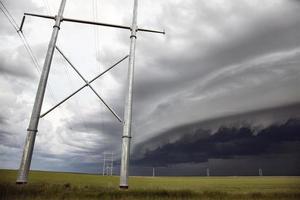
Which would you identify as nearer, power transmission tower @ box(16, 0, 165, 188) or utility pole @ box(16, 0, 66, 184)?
utility pole @ box(16, 0, 66, 184)

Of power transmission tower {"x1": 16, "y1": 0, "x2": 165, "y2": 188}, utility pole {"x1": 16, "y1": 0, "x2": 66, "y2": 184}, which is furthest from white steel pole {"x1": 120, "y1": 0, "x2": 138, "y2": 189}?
utility pole {"x1": 16, "y1": 0, "x2": 66, "y2": 184}

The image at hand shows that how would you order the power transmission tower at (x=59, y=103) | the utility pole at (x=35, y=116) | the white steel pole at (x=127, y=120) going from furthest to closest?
1. the white steel pole at (x=127, y=120)
2. the power transmission tower at (x=59, y=103)
3. the utility pole at (x=35, y=116)

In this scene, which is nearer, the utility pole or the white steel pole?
the utility pole

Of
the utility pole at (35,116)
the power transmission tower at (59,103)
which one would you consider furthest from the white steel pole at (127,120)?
the utility pole at (35,116)

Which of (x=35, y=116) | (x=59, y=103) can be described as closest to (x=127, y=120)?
(x=59, y=103)

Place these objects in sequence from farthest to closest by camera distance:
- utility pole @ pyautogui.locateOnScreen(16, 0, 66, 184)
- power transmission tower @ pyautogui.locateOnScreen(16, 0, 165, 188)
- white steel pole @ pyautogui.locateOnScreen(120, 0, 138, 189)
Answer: white steel pole @ pyautogui.locateOnScreen(120, 0, 138, 189), power transmission tower @ pyautogui.locateOnScreen(16, 0, 165, 188), utility pole @ pyautogui.locateOnScreen(16, 0, 66, 184)

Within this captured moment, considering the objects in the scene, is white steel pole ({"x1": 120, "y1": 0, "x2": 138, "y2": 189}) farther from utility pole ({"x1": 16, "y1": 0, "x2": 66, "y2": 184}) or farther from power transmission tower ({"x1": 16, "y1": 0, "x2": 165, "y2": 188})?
utility pole ({"x1": 16, "y1": 0, "x2": 66, "y2": 184})

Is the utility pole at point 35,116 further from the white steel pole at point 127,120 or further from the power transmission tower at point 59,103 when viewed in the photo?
the white steel pole at point 127,120

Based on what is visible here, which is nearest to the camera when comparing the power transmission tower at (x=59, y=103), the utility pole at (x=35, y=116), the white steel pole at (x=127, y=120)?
the utility pole at (x=35, y=116)

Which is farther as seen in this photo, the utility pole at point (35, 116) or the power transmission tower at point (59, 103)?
the power transmission tower at point (59, 103)

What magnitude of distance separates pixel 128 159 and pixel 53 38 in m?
8.59

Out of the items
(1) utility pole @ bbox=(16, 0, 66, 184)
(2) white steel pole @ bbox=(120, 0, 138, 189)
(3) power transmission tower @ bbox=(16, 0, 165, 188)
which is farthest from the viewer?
(2) white steel pole @ bbox=(120, 0, 138, 189)

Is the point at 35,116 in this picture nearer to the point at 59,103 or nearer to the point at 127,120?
the point at 59,103

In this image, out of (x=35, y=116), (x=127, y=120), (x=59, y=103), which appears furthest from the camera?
(x=59, y=103)
